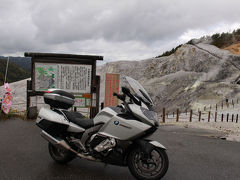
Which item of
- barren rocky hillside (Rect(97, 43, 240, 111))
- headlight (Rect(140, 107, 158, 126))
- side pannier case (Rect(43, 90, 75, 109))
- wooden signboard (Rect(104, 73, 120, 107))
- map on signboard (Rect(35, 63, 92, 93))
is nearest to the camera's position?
headlight (Rect(140, 107, 158, 126))

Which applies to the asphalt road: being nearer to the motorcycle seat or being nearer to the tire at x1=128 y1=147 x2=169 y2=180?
the tire at x1=128 y1=147 x2=169 y2=180

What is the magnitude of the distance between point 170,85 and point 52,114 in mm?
15099

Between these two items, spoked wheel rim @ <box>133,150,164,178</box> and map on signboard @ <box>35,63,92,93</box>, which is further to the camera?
map on signboard @ <box>35,63,92,93</box>

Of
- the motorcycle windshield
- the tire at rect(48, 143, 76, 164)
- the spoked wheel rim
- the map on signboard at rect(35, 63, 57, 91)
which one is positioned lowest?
the tire at rect(48, 143, 76, 164)

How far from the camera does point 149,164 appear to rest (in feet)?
9.72

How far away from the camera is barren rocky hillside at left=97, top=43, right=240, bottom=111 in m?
15.1

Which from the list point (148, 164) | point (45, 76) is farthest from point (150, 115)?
point (45, 76)

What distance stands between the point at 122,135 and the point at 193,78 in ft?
50.5

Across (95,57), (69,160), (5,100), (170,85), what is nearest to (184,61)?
(170,85)

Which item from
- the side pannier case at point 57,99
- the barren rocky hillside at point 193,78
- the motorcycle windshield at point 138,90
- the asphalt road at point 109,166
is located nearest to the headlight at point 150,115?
the motorcycle windshield at point 138,90

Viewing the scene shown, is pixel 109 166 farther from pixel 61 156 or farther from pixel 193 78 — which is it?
pixel 193 78

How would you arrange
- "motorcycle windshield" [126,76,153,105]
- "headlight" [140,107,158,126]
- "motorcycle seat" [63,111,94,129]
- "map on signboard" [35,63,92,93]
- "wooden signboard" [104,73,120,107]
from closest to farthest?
1. "headlight" [140,107,158,126]
2. "motorcycle windshield" [126,76,153,105]
3. "motorcycle seat" [63,111,94,129]
4. "map on signboard" [35,63,92,93]
5. "wooden signboard" [104,73,120,107]

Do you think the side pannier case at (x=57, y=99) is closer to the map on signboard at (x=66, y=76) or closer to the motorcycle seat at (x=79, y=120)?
the motorcycle seat at (x=79, y=120)

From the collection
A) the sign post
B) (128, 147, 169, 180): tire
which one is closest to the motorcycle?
(128, 147, 169, 180): tire
